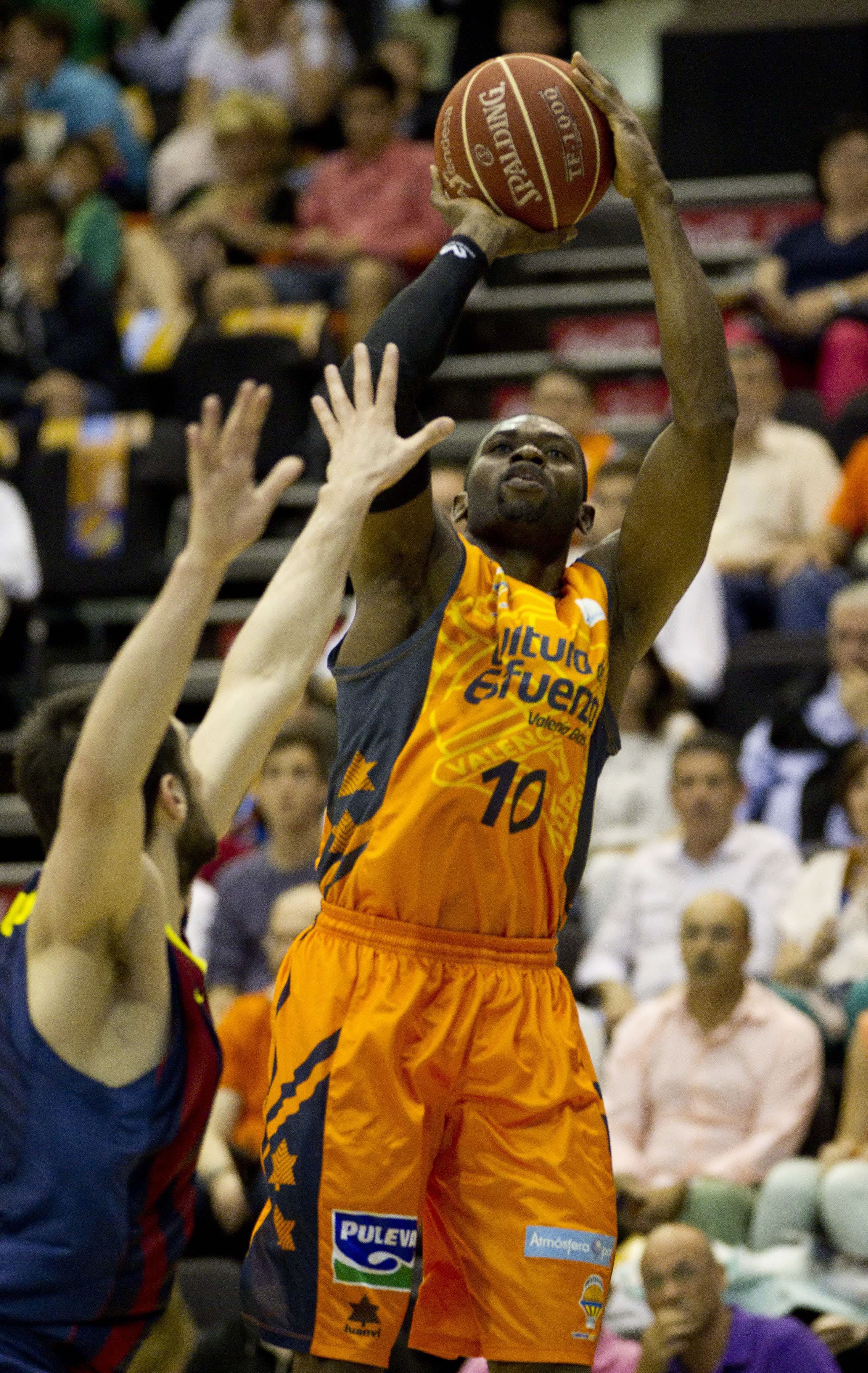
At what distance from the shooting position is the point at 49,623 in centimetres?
972

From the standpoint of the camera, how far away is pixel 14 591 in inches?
349

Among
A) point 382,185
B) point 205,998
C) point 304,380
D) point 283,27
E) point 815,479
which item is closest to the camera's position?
point 205,998

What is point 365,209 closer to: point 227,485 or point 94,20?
point 94,20

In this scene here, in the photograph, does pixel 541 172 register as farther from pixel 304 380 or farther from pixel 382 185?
pixel 382 185

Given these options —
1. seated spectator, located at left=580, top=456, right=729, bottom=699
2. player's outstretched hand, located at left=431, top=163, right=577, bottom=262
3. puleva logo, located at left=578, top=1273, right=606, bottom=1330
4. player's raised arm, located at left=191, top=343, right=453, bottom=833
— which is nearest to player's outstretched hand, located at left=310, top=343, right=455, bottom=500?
player's raised arm, located at left=191, top=343, right=453, bottom=833

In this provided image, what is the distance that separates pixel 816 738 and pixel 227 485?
4807 mm

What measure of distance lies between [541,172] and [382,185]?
7310mm

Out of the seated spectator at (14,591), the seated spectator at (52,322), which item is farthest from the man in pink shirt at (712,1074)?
the seated spectator at (52,322)

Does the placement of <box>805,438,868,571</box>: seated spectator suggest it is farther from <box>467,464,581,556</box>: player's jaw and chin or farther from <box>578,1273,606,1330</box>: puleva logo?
<box>578,1273,606,1330</box>: puleva logo

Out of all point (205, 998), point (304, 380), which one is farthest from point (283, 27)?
point (205, 998)

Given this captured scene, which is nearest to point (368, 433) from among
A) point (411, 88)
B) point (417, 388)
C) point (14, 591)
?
point (417, 388)

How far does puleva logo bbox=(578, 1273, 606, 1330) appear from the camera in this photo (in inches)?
135

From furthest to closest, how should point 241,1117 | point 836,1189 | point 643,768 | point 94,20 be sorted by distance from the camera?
1. point 94,20
2. point 643,768
3. point 241,1117
4. point 836,1189

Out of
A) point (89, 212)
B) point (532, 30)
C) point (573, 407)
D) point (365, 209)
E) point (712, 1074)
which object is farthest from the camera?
point (89, 212)
